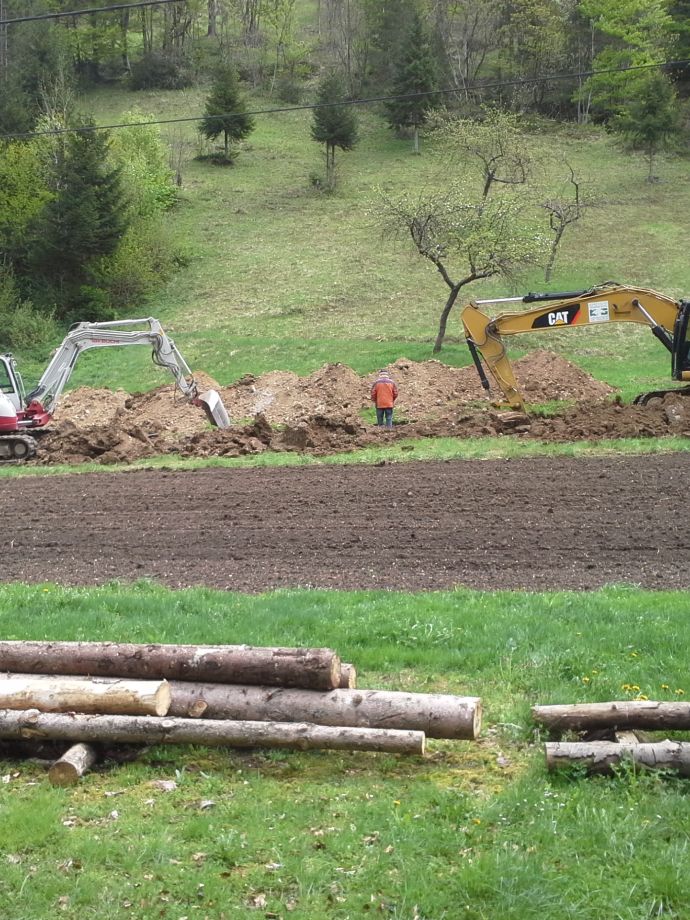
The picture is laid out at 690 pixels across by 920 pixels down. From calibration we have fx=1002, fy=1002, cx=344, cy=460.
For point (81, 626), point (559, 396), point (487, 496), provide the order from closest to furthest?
point (81, 626), point (487, 496), point (559, 396)

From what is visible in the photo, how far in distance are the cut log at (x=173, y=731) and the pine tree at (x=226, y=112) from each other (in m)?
62.8

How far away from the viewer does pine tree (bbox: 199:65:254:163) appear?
217 ft

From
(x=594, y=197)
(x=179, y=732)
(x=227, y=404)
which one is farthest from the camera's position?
(x=594, y=197)

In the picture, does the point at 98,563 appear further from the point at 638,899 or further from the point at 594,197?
the point at 594,197

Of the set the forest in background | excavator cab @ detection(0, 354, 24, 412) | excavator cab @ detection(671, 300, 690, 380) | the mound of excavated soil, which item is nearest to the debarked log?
the mound of excavated soil

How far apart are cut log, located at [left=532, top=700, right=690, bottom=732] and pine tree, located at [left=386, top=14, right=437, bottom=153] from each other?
67.6m

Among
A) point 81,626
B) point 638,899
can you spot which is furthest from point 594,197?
point 638,899

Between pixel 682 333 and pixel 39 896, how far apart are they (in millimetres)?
19557

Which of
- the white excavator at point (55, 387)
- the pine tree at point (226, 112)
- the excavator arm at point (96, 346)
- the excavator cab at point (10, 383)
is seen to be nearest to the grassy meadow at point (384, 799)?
the white excavator at point (55, 387)

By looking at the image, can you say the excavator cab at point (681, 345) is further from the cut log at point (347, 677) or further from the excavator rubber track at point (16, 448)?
the cut log at point (347, 677)

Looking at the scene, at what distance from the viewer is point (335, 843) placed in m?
5.70

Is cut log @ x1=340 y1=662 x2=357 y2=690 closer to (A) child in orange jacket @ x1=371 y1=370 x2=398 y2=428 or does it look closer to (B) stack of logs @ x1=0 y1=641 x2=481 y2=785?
(B) stack of logs @ x1=0 y1=641 x2=481 y2=785

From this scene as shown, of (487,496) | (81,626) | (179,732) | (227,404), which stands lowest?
(227,404)

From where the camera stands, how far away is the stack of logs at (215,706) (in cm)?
668
